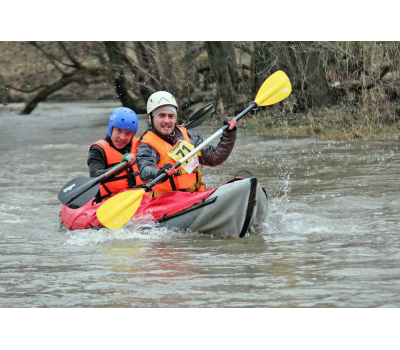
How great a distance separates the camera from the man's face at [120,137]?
629 cm

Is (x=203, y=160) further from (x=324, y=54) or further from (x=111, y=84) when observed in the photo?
(x=111, y=84)

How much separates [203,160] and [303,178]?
2.94m

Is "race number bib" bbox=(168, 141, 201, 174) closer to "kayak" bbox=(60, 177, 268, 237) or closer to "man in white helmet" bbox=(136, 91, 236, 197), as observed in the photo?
"man in white helmet" bbox=(136, 91, 236, 197)

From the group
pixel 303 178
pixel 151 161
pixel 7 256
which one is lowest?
pixel 303 178

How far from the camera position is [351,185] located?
25.5 ft

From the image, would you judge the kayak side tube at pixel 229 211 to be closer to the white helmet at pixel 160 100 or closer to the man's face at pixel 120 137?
the white helmet at pixel 160 100

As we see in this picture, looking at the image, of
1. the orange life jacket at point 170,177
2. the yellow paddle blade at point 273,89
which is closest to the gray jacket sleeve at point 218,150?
the orange life jacket at point 170,177

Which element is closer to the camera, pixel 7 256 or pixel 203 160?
pixel 7 256

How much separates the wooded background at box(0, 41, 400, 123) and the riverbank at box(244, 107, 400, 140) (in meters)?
0.07

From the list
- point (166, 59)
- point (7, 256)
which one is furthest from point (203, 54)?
point (7, 256)

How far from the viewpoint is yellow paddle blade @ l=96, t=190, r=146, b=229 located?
223 inches

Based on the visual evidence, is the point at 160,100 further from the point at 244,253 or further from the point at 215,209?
the point at 244,253

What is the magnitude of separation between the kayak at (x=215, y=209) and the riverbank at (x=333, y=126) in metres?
6.28

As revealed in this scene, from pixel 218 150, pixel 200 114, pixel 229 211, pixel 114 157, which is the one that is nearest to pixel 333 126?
pixel 200 114
